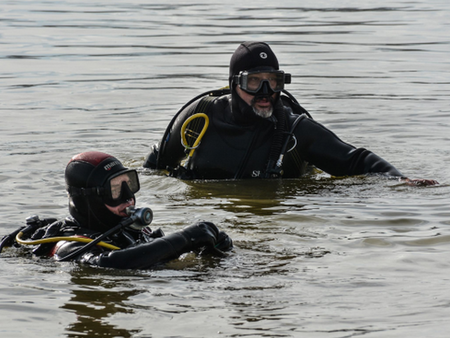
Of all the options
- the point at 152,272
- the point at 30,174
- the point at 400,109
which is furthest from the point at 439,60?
the point at 152,272

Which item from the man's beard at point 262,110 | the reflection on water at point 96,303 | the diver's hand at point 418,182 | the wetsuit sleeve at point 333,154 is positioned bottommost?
the reflection on water at point 96,303

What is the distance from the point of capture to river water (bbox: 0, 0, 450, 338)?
4133 mm

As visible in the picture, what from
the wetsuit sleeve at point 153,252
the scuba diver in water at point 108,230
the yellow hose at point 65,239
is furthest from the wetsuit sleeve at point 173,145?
the wetsuit sleeve at point 153,252

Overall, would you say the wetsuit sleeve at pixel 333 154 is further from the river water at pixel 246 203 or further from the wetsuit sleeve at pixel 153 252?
the wetsuit sleeve at pixel 153 252

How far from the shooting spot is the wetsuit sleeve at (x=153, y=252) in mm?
4648

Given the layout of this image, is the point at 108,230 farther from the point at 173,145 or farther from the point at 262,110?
the point at 173,145

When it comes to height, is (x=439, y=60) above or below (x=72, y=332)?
above

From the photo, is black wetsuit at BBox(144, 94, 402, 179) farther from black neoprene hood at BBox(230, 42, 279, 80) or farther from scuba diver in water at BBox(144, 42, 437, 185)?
black neoprene hood at BBox(230, 42, 279, 80)

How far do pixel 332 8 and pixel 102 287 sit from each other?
25.1 meters

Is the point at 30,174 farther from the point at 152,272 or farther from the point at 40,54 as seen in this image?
the point at 40,54

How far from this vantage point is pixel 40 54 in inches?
697

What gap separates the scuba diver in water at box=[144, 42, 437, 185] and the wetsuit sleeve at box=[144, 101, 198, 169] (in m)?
0.12

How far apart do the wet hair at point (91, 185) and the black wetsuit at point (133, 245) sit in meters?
0.07

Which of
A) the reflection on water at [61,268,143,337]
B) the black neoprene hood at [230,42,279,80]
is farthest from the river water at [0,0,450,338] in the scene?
the black neoprene hood at [230,42,279,80]
